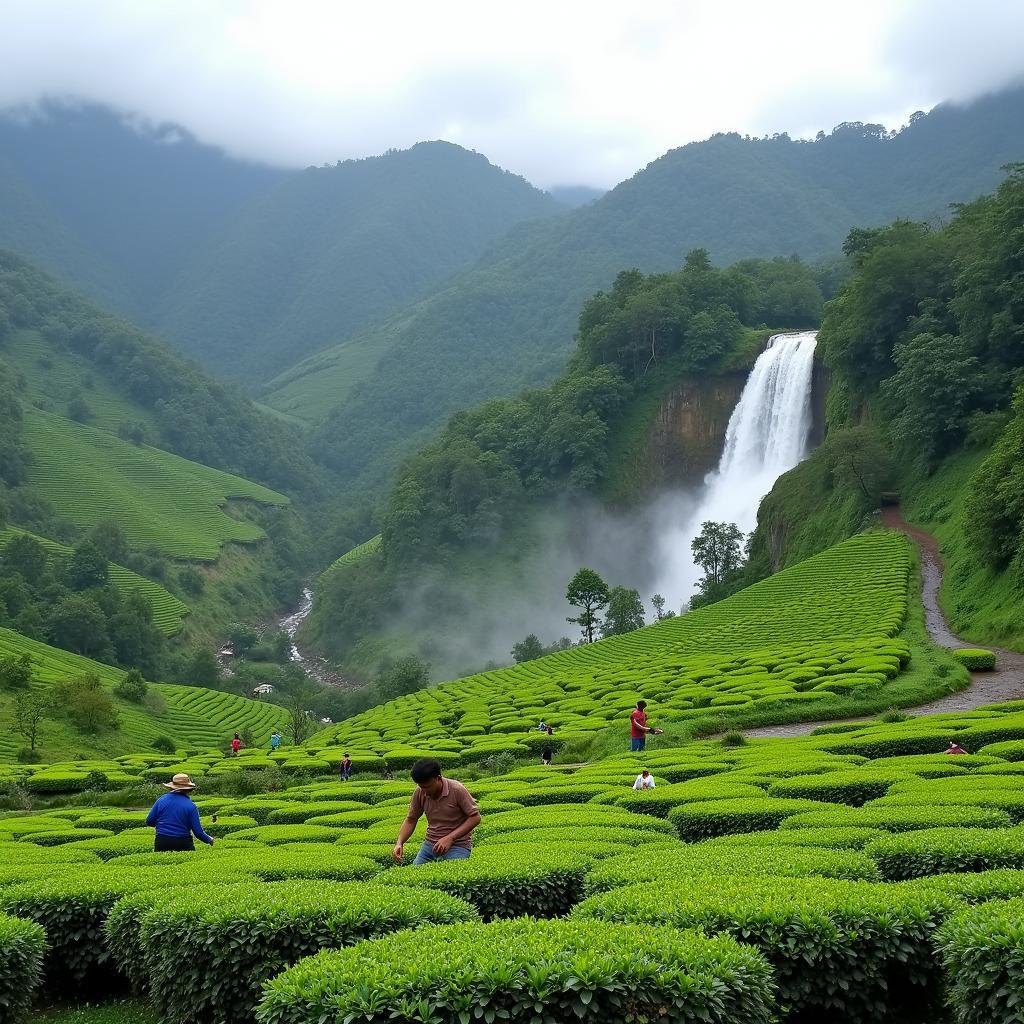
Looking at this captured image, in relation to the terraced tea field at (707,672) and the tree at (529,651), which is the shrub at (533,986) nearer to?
the terraced tea field at (707,672)

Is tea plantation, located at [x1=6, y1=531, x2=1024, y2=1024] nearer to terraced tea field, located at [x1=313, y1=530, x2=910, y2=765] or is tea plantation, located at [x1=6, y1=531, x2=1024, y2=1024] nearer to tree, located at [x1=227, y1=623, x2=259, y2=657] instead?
terraced tea field, located at [x1=313, y1=530, x2=910, y2=765]

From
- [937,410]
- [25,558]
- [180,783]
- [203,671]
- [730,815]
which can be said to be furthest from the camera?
[25,558]

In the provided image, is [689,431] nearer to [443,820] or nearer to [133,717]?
[133,717]

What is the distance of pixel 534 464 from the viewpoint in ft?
357

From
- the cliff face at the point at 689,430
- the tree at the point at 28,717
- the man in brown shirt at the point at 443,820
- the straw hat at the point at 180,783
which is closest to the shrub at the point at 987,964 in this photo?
the man in brown shirt at the point at 443,820

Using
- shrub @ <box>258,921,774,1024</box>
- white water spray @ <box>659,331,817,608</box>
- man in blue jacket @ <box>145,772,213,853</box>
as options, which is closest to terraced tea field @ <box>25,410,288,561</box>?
white water spray @ <box>659,331,817,608</box>

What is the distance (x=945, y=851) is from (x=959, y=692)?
23.8 metres

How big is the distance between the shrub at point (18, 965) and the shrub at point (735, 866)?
5.20m

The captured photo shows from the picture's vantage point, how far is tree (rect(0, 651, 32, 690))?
57219mm

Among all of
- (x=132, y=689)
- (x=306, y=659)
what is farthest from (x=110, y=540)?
(x=132, y=689)

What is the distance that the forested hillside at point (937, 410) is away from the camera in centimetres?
4200

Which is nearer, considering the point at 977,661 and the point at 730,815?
the point at 730,815

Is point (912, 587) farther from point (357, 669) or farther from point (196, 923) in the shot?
point (357, 669)

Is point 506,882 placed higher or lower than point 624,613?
lower
